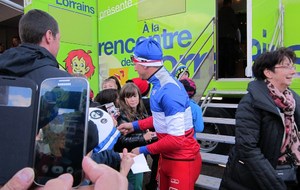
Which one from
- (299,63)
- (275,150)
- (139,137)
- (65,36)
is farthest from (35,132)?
(65,36)

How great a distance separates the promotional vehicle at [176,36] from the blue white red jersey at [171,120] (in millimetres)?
2044

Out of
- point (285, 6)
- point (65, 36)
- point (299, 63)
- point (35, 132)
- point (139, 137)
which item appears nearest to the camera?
point (35, 132)

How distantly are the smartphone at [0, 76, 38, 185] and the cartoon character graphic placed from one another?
459cm

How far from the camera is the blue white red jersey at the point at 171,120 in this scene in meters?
2.03

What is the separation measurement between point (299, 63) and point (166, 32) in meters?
2.05

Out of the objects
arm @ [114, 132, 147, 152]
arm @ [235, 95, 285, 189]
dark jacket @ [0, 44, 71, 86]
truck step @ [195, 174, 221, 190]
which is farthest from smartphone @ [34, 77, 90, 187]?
truck step @ [195, 174, 221, 190]

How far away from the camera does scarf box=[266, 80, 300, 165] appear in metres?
1.82

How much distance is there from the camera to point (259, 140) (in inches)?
70.0

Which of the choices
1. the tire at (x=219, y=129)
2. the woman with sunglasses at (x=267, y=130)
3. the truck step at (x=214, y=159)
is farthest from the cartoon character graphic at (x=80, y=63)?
the woman with sunglasses at (x=267, y=130)

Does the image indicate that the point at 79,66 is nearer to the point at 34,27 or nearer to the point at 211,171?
the point at 211,171

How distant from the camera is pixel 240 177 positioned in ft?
6.03

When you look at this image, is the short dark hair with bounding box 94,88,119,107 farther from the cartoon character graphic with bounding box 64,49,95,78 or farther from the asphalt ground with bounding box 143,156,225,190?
the cartoon character graphic with bounding box 64,49,95,78

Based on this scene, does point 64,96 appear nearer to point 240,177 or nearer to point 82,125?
point 82,125

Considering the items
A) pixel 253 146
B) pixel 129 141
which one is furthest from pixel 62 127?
pixel 129 141
